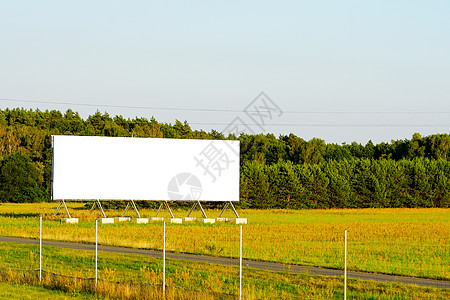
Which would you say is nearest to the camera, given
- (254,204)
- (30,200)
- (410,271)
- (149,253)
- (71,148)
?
(410,271)

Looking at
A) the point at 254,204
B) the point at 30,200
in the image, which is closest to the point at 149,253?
the point at 254,204

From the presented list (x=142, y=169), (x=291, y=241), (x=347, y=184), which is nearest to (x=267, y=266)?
(x=291, y=241)

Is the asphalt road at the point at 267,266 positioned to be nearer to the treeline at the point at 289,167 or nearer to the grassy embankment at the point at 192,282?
the grassy embankment at the point at 192,282

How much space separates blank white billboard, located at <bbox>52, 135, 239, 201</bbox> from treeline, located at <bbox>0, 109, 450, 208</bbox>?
24.3 m

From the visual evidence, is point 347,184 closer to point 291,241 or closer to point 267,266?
point 291,241

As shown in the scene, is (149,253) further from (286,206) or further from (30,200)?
(30,200)

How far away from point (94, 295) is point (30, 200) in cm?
7518

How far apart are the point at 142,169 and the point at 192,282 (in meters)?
27.4

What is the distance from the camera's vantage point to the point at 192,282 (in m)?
19.7

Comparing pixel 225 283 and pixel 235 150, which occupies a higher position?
pixel 235 150

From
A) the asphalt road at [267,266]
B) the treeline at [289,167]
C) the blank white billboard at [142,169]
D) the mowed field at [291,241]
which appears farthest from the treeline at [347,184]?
the asphalt road at [267,266]

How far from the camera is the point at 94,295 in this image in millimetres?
16750

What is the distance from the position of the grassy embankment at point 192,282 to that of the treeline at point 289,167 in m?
48.2

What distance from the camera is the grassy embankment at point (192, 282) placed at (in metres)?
16.5
